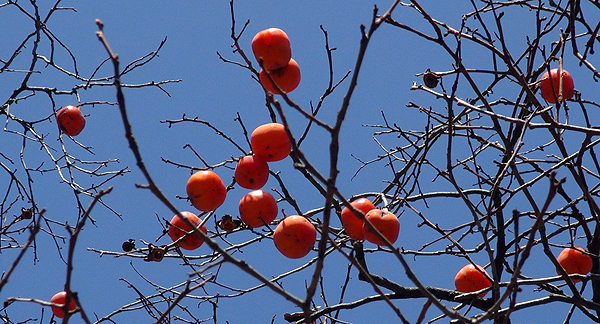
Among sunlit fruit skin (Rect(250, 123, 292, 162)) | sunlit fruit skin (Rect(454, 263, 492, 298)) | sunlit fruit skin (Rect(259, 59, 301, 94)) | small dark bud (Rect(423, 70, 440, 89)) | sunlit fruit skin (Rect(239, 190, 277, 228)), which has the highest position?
sunlit fruit skin (Rect(259, 59, 301, 94))

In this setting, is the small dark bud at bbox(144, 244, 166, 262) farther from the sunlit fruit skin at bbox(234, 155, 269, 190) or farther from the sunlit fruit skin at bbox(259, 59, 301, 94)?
the sunlit fruit skin at bbox(259, 59, 301, 94)

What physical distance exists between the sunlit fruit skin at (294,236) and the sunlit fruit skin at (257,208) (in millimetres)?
164

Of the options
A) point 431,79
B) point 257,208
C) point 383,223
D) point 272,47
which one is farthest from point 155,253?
point 431,79

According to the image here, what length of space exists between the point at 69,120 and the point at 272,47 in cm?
240

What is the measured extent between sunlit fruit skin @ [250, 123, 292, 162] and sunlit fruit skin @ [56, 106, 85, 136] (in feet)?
7.70

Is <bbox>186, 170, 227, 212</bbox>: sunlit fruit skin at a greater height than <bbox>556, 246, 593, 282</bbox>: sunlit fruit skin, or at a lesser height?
greater

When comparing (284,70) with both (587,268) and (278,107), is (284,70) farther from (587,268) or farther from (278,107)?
(587,268)

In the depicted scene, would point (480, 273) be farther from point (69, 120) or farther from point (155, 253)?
point (69, 120)

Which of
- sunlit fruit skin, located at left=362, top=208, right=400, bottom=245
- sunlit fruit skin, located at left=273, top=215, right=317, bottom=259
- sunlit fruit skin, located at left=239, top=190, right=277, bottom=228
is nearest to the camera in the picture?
sunlit fruit skin, located at left=362, top=208, right=400, bottom=245

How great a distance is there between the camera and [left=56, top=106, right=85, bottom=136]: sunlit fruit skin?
14.5ft

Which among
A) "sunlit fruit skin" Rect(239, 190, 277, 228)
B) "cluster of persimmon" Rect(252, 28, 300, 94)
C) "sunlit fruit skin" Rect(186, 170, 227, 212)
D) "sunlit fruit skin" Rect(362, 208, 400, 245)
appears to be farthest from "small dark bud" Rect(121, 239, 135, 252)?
"sunlit fruit skin" Rect(362, 208, 400, 245)

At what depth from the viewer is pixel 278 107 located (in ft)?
4.13

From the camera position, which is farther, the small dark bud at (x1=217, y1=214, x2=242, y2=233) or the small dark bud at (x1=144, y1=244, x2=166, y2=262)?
the small dark bud at (x1=217, y1=214, x2=242, y2=233)

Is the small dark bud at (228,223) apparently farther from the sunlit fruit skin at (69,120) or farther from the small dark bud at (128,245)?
the sunlit fruit skin at (69,120)
